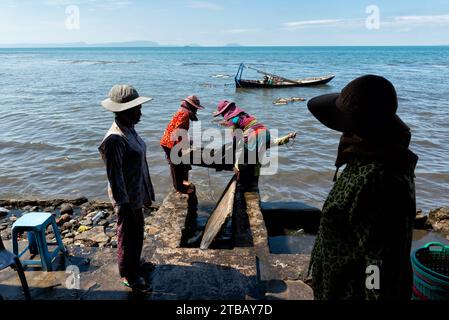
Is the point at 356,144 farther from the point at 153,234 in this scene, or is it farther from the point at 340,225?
the point at 153,234

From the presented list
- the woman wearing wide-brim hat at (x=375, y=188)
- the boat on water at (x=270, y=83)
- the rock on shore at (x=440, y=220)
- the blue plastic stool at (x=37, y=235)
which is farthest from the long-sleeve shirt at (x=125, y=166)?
the boat on water at (x=270, y=83)

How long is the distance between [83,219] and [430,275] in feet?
20.0

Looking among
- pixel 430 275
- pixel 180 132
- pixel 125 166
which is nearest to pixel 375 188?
pixel 430 275

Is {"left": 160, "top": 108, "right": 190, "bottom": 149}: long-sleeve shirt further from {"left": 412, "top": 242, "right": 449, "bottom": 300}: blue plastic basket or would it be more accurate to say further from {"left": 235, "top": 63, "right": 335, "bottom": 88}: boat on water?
{"left": 235, "top": 63, "right": 335, "bottom": 88}: boat on water

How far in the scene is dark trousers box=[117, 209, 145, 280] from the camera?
3.22m

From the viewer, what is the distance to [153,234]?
4684 mm

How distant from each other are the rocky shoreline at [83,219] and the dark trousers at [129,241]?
248 centimetres

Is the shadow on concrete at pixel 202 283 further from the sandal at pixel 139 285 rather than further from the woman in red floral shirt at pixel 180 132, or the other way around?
the woman in red floral shirt at pixel 180 132

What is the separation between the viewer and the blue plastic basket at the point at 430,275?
2.74 metres

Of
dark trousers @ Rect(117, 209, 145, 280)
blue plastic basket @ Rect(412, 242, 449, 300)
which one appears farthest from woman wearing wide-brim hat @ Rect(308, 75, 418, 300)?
dark trousers @ Rect(117, 209, 145, 280)
